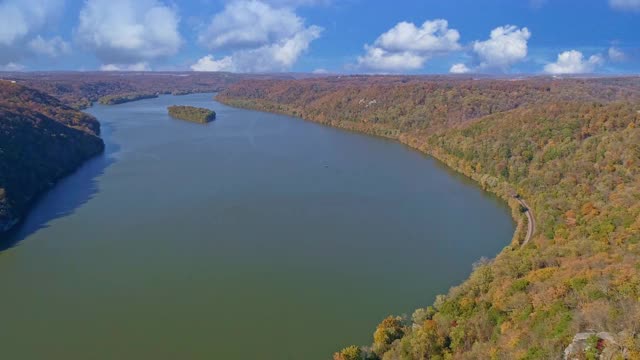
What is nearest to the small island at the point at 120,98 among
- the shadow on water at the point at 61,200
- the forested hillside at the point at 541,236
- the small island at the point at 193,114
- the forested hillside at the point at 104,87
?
the forested hillside at the point at 104,87

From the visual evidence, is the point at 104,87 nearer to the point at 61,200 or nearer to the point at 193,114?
the point at 193,114

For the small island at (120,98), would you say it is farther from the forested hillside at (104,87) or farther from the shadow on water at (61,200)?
the shadow on water at (61,200)

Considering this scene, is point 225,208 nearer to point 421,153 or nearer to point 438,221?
point 438,221

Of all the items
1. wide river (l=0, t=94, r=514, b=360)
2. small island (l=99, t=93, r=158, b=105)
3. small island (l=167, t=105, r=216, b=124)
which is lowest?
wide river (l=0, t=94, r=514, b=360)

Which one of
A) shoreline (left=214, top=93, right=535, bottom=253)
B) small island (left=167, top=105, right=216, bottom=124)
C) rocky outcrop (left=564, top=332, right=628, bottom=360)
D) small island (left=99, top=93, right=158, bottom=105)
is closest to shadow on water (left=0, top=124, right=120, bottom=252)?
shoreline (left=214, top=93, right=535, bottom=253)

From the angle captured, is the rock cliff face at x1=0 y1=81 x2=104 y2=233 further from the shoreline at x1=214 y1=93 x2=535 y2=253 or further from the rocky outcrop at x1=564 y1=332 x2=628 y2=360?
the shoreline at x1=214 y1=93 x2=535 y2=253

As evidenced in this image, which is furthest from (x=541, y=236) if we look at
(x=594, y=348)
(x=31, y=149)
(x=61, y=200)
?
(x=31, y=149)

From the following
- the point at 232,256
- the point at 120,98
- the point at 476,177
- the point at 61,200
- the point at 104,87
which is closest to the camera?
the point at 232,256
